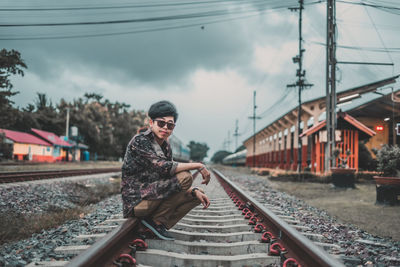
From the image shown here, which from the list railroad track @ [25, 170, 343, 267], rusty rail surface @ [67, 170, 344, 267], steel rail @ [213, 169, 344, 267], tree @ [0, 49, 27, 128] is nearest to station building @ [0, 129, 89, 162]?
tree @ [0, 49, 27, 128]

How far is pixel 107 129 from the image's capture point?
2090 inches

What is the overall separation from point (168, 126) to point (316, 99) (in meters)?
19.3

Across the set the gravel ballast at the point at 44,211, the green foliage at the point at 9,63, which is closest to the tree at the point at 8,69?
the green foliage at the point at 9,63

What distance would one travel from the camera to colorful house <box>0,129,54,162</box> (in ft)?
115

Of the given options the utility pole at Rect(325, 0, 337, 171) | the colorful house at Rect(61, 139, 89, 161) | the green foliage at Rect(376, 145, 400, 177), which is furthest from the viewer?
the colorful house at Rect(61, 139, 89, 161)

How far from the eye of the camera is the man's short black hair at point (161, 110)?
300 centimetres

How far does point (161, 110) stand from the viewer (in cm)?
300

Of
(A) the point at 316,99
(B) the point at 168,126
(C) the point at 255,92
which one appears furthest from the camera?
(C) the point at 255,92

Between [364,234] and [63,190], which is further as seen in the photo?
[63,190]

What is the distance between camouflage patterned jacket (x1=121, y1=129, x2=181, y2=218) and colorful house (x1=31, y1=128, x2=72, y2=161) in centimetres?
4464

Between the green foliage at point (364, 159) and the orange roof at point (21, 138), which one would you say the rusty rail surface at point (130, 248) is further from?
the orange roof at point (21, 138)

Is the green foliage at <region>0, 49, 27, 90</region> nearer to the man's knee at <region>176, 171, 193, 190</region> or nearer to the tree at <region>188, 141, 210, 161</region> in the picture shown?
the man's knee at <region>176, 171, 193, 190</region>

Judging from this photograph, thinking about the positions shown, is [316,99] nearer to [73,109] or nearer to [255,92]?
[255,92]

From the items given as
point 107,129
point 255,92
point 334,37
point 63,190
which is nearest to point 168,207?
point 63,190
